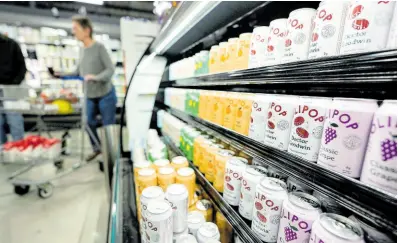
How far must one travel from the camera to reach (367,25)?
1.76 feet

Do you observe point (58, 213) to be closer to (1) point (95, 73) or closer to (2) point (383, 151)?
(1) point (95, 73)

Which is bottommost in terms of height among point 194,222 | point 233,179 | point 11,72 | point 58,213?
A: point 58,213

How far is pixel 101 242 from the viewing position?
1.71 meters

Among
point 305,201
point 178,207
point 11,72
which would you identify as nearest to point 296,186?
point 305,201

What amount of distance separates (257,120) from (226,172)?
0.34 meters

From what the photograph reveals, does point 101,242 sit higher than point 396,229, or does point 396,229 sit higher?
point 396,229

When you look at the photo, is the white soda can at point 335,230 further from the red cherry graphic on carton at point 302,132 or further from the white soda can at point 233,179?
the white soda can at point 233,179

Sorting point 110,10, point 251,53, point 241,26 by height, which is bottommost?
point 251,53

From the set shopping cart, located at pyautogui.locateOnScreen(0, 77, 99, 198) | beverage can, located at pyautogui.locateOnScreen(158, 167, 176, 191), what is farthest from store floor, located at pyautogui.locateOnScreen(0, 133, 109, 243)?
beverage can, located at pyautogui.locateOnScreen(158, 167, 176, 191)

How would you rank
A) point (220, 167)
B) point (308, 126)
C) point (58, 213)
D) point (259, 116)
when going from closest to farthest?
point (308, 126)
point (259, 116)
point (220, 167)
point (58, 213)

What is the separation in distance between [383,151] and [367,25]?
319 mm

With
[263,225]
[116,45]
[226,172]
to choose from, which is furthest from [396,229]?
[116,45]

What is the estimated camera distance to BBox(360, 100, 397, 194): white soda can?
0.46 meters

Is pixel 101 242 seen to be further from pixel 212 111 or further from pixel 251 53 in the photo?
pixel 251 53
